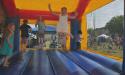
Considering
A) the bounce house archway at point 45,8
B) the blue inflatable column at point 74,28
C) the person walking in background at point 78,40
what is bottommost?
the person walking in background at point 78,40

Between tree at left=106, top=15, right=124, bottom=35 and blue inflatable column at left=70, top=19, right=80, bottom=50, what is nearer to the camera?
blue inflatable column at left=70, top=19, right=80, bottom=50

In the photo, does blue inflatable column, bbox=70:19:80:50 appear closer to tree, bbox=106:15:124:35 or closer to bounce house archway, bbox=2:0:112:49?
bounce house archway, bbox=2:0:112:49

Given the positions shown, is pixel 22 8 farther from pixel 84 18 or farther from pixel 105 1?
pixel 105 1

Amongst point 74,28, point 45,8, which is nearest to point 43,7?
point 45,8

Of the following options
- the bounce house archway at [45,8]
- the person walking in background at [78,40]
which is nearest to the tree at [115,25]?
the bounce house archway at [45,8]

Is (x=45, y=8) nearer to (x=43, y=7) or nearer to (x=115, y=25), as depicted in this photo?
(x=43, y=7)

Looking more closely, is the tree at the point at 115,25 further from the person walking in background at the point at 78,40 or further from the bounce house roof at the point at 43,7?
the person walking in background at the point at 78,40

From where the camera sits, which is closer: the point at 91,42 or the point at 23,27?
the point at 23,27

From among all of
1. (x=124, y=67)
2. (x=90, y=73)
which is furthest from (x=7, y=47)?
(x=124, y=67)

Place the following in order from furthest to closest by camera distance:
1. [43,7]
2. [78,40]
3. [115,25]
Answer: [115,25] → [43,7] → [78,40]

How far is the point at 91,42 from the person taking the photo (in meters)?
11.2

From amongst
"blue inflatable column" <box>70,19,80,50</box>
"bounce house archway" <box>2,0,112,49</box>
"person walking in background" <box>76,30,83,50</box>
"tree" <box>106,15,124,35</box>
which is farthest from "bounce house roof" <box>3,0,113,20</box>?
"tree" <box>106,15,124,35</box>

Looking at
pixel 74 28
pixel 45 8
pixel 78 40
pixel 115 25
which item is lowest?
pixel 78 40

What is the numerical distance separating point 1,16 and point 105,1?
2828 millimetres
